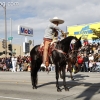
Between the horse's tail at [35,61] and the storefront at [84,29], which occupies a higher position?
the storefront at [84,29]

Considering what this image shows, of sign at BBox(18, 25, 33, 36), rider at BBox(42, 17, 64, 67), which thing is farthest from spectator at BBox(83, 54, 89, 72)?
sign at BBox(18, 25, 33, 36)

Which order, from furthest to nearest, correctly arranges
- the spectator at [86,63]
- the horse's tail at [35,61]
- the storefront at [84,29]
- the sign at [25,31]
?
the sign at [25,31]
the storefront at [84,29]
the spectator at [86,63]
the horse's tail at [35,61]

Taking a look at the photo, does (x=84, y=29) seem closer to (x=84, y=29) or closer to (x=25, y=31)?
(x=84, y=29)

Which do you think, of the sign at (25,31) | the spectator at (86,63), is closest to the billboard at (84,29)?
the sign at (25,31)

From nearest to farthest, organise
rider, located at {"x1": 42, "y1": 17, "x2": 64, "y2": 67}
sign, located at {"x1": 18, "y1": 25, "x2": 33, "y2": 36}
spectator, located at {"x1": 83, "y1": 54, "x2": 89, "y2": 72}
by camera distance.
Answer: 1. rider, located at {"x1": 42, "y1": 17, "x2": 64, "y2": 67}
2. spectator, located at {"x1": 83, "y1": 54, "x2": 89, "y2": 72}
3. sign, located at {"x1": 18, "y1": 25, "x2": 33, "y2": 36}

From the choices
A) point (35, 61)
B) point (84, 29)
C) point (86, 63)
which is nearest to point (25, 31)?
point (84, 29)

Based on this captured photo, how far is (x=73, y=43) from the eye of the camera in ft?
35.1

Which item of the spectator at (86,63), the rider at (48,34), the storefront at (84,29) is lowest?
the spectator at (86,63)

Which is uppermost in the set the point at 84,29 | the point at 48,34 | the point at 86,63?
the point at 84,29

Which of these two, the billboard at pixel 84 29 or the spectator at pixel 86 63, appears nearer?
the spectator at pixel 86 63

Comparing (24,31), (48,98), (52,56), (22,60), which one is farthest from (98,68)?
(24,31)

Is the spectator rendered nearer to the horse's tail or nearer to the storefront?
the horse's tail

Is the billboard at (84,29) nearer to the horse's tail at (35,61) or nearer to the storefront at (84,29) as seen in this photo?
the storefront at (84,29)

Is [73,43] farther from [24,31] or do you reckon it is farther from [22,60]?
[24,31]
